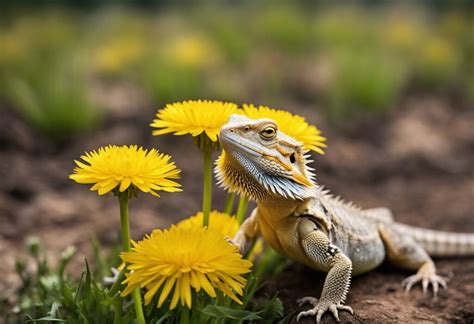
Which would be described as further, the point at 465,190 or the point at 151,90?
the point at 151,90

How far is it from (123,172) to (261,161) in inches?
24.0

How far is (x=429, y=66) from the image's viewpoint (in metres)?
8.28

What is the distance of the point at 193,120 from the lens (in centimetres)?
251

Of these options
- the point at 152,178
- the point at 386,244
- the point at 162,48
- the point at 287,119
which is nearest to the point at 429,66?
the point at 162,48

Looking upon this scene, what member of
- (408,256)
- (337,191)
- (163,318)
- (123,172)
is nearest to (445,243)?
(408,256)

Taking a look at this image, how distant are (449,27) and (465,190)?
4.97 metres

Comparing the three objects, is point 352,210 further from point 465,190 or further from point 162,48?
point 162,48

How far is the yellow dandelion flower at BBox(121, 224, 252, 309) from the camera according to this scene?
2186 mm

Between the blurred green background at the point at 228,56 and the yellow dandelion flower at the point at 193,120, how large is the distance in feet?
12.3

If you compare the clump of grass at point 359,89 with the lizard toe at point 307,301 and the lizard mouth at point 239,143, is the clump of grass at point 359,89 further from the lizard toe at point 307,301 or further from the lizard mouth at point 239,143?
the lizard mouth at point 239,143

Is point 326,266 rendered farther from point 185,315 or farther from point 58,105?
point 58,105

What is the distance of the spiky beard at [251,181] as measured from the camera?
2572mm

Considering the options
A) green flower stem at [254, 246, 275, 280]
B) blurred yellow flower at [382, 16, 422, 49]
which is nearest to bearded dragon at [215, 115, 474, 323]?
green flower stem at [254, 246, 275, 280]

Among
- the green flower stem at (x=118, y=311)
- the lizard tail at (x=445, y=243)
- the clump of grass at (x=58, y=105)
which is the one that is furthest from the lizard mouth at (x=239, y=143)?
the clump of grass at (x=58, y=105)
